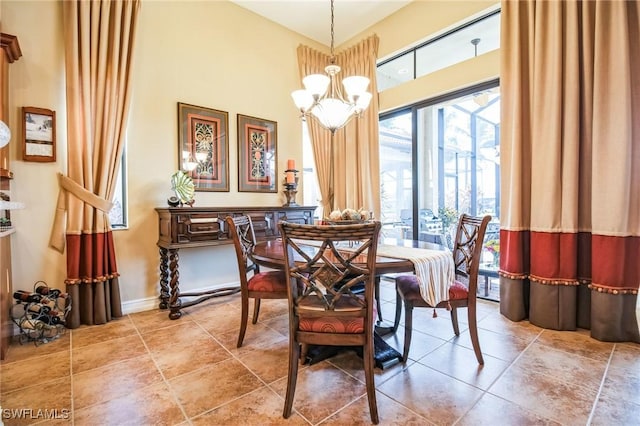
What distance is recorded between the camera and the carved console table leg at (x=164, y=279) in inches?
114

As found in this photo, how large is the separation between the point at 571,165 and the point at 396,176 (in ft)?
6.51

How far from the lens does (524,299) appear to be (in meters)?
2.66

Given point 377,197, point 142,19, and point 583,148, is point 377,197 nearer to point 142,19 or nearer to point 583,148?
point 583,148

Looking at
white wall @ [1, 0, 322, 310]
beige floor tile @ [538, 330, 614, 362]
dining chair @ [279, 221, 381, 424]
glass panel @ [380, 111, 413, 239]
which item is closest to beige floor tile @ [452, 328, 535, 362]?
beige floor tile @ [538, 330, 614, 362]

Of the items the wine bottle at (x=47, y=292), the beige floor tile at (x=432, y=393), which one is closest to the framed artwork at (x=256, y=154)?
the wine bottle at (x=47, y=292)

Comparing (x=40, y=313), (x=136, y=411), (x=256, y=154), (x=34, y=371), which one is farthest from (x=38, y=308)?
(x=256, y=154)

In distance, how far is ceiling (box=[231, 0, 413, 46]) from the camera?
11.7ft

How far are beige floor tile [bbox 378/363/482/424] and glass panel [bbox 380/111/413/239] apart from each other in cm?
230

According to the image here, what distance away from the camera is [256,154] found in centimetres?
374

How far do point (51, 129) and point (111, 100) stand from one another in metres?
0.51

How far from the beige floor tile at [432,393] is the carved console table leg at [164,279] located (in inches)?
86.3

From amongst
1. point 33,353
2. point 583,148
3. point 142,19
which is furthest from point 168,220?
point 583,148

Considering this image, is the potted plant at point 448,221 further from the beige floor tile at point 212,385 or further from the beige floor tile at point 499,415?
the beige floor tile at point 212,385

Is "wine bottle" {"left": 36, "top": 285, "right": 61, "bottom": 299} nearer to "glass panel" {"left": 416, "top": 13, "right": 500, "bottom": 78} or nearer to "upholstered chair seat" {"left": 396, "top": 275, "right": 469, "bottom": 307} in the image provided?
"upholstered chair seat" {"left": 396, "top": 275, "right": 469, "bottom": 307}
